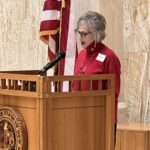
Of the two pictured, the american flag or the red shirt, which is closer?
the red shirt

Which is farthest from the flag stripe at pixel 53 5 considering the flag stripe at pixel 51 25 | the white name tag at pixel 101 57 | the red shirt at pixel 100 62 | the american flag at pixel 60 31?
the white name tag at pixel 101 57

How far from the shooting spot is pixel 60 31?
5.93 meters

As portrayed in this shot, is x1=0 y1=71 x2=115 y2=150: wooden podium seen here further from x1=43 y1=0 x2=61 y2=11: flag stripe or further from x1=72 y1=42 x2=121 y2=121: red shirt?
x1=43 y1=0 x2=61 y2=11: flag stripe

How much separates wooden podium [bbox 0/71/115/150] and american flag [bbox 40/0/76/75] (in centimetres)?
198

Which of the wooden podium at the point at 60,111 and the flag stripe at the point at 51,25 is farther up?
the flag stripe at the point at 51,25

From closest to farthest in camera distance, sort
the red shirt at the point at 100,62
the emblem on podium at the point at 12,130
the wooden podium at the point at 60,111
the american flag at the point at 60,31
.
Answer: the wooden podium at the point at 60,111 < the emblem on podium at the point at 12,130 < the red shirt at the point at 100,62 < the american flag at the point at 60,31

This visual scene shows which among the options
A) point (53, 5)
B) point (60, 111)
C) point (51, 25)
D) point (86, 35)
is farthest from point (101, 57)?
point (53, 5)

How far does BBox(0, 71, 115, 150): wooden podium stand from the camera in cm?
354

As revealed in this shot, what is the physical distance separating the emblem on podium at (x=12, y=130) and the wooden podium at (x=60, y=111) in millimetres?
33

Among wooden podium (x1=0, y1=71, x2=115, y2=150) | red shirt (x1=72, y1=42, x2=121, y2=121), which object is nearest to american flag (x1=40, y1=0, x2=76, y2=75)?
red shirt (x1=72, y1=42, x2=121, y2=121)

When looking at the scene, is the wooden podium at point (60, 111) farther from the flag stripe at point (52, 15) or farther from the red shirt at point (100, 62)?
the flag stripe at point (52, 15)

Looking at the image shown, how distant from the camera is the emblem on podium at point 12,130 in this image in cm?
366

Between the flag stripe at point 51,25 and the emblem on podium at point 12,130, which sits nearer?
the emblem on podium at point 12,130

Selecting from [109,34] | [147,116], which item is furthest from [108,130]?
[109,34]
